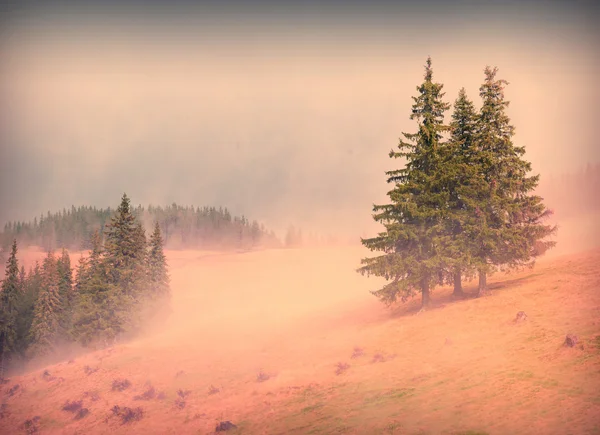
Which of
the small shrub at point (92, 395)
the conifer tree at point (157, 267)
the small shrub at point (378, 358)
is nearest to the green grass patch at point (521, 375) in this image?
the small shrub at point (378, 358)

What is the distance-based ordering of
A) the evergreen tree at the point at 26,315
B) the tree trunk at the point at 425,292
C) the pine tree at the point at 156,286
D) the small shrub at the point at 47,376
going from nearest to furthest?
the tree trunk at the point at 425,292 → the small shrub at the point at 47,376 → the pine tree at the point at 156,286 → the evergreen tree at the point at 26,315

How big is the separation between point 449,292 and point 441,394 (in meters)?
21.9

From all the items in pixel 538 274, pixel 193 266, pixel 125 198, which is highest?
pixel 125 198

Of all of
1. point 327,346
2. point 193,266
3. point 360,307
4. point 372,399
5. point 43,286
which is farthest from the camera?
point 193,266

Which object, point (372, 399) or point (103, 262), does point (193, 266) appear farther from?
point (372, 399)

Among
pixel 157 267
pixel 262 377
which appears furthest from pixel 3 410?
pixel 157 267

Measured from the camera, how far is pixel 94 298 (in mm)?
52438

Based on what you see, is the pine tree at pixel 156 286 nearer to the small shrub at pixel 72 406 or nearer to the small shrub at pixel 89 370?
the small shrub at pixel 89 370

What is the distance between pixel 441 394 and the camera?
19688 mm

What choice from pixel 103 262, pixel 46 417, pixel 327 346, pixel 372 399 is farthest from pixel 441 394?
pixel 103 262

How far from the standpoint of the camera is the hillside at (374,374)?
57.8 ft

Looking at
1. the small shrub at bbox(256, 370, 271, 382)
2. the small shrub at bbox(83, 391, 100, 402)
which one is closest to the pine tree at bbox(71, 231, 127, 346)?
the small shrub at bbox(83, 391, 100, 402)

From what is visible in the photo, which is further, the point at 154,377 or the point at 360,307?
the point at 360,307

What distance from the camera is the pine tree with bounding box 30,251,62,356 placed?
60562 millimetres
